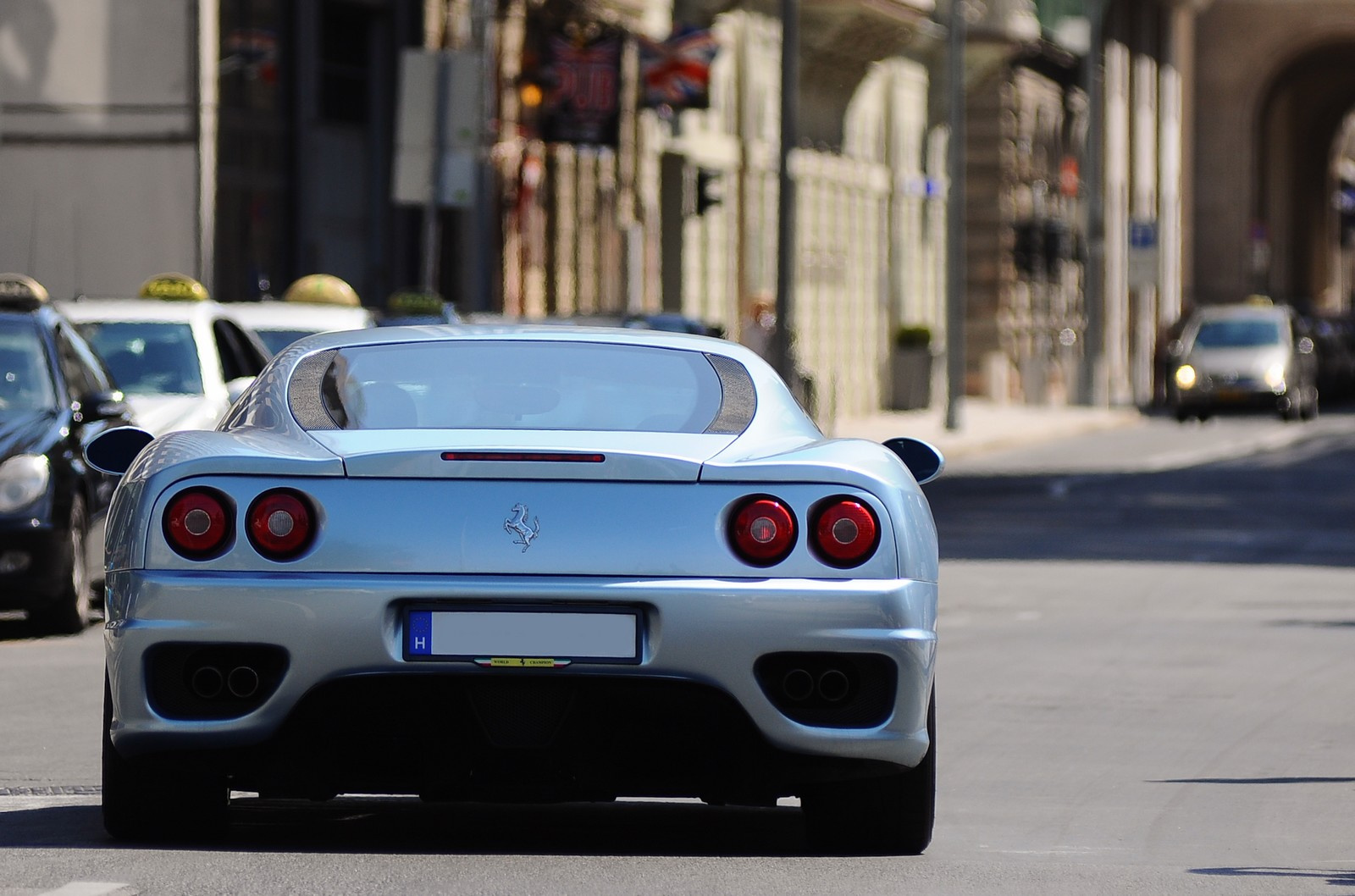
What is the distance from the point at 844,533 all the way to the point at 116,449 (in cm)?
237

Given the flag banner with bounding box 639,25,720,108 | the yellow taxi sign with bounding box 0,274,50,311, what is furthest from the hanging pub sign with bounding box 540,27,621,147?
the yellow taxi sign with bounding box 0,274,50,311

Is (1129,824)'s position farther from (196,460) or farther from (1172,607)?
(1172,607)

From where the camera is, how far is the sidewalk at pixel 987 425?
40500mm

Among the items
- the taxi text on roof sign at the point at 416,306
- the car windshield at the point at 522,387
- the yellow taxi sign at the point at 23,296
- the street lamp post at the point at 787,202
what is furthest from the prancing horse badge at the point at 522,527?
the street lamp post at the point at 787,202

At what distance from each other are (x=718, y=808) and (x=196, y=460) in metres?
2.23

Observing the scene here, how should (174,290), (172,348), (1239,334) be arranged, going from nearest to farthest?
(172,348) → (174,290) → (1239,334)

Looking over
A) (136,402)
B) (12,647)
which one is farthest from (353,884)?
(136,402)

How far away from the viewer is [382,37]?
33.2 metres

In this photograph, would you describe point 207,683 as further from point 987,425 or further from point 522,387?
point 987,425

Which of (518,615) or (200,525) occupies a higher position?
(200,525)

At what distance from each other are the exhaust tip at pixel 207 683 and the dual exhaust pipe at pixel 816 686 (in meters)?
1.25

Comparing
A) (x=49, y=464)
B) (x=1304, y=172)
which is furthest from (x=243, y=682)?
(x=1304, y=172)

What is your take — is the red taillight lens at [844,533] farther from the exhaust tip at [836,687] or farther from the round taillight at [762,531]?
the exhaust tip at [836,687]

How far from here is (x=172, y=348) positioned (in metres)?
17.4
